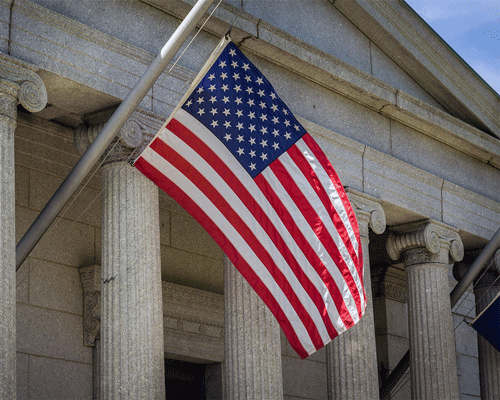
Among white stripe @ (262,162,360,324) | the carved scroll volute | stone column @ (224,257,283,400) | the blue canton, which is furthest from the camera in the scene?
the carved scroll volute

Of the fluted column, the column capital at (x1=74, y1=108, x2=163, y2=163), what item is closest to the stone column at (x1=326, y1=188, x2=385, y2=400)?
the fluted column

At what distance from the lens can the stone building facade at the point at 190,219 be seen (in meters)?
15.6

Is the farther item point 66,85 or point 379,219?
point 379,219

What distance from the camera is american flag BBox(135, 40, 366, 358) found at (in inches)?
608

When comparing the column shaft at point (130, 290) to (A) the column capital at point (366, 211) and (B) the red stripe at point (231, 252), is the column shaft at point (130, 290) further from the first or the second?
(A) the column capital at point (366, 211)

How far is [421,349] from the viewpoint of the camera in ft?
73.7

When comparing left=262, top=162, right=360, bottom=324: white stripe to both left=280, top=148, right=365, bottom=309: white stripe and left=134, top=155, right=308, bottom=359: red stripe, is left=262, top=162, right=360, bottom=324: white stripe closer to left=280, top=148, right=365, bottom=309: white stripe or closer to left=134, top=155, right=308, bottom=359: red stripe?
left=280, top=148, right=365, bottom=309: white stripe

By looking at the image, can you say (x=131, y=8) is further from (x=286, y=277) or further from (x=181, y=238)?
(x=181, y=238)

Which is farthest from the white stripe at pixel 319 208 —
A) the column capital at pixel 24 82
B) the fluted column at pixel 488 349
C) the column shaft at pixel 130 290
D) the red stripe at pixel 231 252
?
the fluted column at pixel 488 349

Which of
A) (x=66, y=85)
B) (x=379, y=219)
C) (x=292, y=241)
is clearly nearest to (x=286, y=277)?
(x=292, y=241)

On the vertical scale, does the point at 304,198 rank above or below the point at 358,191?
below

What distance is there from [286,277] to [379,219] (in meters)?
6.21

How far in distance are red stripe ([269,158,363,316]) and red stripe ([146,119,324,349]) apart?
86 centimetres

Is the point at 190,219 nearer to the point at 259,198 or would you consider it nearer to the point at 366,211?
the point at 366,211
